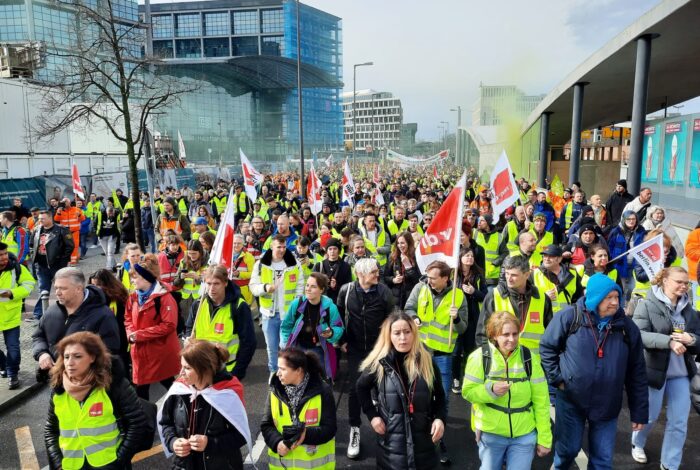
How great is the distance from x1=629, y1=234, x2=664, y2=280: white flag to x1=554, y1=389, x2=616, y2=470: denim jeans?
2.34m

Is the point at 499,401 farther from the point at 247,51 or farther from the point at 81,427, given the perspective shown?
the point at 247,51

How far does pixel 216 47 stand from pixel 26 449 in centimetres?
9181

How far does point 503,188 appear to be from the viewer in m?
9.23

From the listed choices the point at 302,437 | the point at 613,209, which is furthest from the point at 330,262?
the point at 613,209

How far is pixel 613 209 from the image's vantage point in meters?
11.9

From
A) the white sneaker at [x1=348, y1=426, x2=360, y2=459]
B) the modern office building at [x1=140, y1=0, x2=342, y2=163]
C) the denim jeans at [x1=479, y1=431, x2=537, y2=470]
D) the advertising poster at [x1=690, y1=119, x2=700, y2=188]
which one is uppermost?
the modern office building at [x1=140, y1=0, x2=342, y2=163]

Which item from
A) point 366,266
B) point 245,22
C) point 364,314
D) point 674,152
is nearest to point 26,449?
point 364,314

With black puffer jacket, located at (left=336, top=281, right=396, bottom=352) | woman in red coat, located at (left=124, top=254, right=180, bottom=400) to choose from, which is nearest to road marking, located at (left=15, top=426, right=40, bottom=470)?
woman in red coat, located at (left=124, top=254, right=180, bottom=400)

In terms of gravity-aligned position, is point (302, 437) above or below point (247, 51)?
below

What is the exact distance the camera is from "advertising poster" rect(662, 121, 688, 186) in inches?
559

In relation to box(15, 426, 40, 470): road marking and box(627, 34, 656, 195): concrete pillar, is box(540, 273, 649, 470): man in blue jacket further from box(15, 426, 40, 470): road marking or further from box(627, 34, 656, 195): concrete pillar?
box(627, 34, 656, 195): concrete pillar

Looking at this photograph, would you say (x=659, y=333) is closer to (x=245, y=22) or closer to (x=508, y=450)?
(x=508, y=450)

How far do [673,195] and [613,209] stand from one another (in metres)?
4.23

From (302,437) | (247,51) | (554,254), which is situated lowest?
(302,437)
